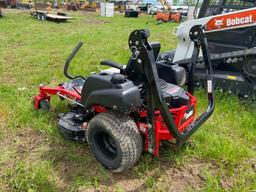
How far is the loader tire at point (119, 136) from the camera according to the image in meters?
2.70

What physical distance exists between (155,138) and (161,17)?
2351 centimetres

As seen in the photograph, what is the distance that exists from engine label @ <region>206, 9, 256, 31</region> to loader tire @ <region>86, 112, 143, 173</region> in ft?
9.64

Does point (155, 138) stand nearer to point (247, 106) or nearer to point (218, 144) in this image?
point (218, 144)

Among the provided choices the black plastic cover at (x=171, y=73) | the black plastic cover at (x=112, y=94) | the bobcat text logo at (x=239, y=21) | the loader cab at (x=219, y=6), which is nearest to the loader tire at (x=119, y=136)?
the black plastic cover at (x=112, y=94)

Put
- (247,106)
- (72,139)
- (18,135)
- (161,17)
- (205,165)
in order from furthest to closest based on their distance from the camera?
(161,17) → (247,106) → (18,135) → (72,139) → (205,165)

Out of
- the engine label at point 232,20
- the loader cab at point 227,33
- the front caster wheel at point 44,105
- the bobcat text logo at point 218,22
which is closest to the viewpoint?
the front caster wheel at point 44,105

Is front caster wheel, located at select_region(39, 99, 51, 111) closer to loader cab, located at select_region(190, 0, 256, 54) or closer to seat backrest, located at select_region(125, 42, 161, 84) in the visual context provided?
seat backrest, located at select_region(125, 42, 161, 84)

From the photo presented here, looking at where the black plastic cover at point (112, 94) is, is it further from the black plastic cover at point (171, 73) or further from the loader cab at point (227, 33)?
the loader cab at point (227, 33)

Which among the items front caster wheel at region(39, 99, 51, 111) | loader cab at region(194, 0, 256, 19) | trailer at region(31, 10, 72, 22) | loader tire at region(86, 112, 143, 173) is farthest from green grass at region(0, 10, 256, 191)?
trailer at region(31, 10, 72, 22)

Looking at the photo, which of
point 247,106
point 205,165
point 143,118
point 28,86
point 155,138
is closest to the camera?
point 155,138

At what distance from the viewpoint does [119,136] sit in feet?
8.82

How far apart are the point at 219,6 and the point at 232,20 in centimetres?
64

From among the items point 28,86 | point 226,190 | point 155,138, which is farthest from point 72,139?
point 28,86

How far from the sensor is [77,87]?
3924 mm
